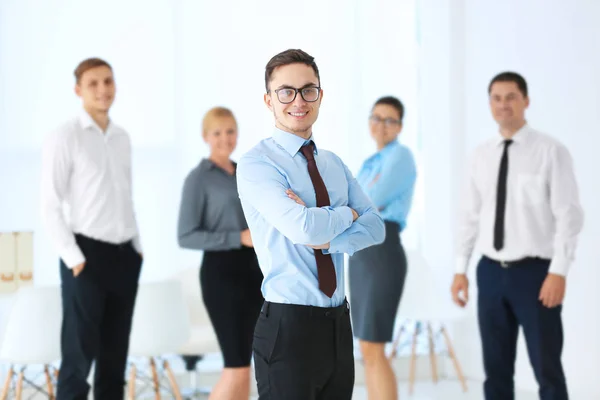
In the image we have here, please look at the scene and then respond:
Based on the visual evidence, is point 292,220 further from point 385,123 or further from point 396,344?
point 396,344

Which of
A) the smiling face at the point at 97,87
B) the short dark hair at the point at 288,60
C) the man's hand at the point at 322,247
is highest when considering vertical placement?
the smiling face at the point at 97,87

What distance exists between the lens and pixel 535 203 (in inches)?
150

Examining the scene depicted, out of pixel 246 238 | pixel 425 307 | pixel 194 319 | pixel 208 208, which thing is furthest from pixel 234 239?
pixel 425 307

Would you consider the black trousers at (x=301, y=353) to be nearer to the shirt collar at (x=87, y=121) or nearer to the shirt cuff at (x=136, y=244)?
the shirt cuff at (x=136, y=244)

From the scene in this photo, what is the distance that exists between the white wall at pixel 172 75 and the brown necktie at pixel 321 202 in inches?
147

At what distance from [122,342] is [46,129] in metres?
2.25

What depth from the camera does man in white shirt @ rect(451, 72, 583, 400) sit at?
3.72 metres

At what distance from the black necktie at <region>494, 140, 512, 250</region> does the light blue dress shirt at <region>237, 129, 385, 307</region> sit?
1.43 m

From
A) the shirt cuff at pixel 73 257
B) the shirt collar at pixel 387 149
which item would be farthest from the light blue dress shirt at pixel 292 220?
the shirt collar at pixel 387 149

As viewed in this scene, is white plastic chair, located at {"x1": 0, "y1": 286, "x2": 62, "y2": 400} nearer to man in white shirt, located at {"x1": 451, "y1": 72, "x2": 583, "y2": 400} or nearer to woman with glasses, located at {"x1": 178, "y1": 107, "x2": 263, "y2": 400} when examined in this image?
woman with glasses, located at {"x1": 178, "y1": 107, "x2": 263, "y2": 400}

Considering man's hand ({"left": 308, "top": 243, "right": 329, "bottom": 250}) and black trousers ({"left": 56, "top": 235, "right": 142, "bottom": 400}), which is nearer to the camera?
man's hand ({"left": 308, "top": 243, "right": 329, "bottom": 250})

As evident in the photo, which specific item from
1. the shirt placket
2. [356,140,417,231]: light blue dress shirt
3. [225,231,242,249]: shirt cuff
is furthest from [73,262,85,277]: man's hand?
[356,140,417,231]: light blue dress shirt

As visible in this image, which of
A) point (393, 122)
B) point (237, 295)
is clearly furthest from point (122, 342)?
point (393, 122)

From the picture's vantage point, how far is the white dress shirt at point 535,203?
372 centimetres
